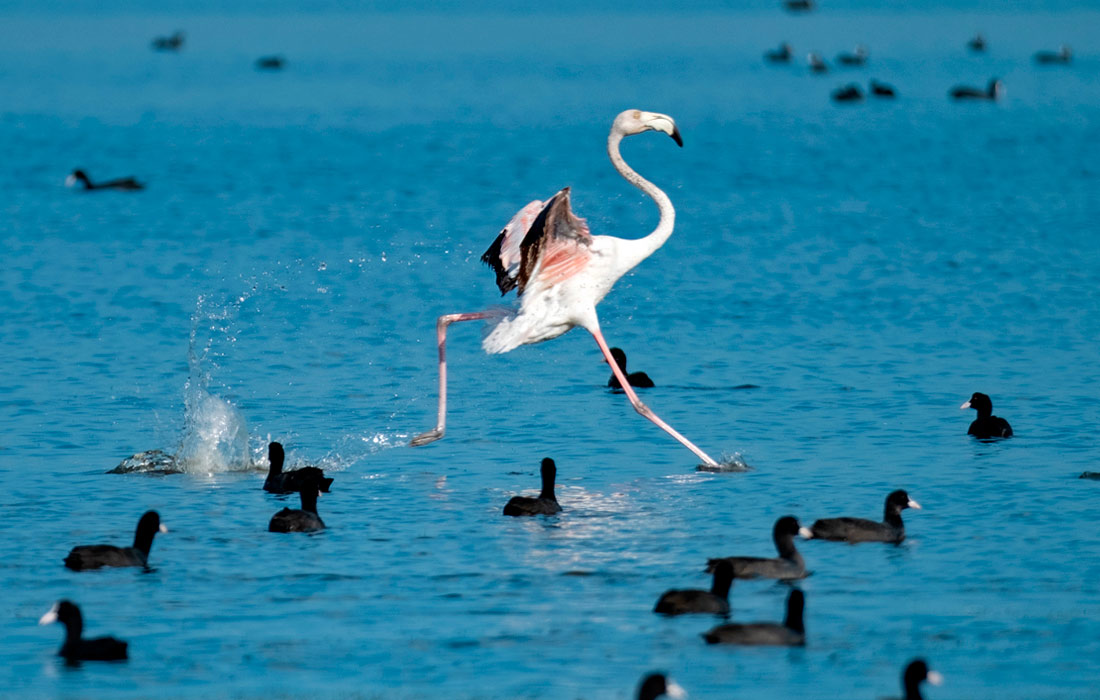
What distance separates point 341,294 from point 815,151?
950 inches

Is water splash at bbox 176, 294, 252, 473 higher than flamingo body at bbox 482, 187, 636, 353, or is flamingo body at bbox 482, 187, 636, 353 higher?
flamingo body at bbox 482, 187, 636, 353

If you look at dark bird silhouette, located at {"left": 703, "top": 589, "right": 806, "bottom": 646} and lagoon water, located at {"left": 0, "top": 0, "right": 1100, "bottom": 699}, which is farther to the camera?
lagoon water, located at {"left": 0, "top": 0, "right": 1100, "bottom": 699}

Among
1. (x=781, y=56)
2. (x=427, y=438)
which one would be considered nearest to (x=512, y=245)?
(x=427, y=438)

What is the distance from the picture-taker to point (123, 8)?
146 metres

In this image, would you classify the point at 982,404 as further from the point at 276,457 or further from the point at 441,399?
the point at 276,457

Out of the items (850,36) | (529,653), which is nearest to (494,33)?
(850,36)

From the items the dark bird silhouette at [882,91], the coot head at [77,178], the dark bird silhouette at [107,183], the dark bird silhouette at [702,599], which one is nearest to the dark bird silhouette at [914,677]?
the dark bird silhouette at [702,599]

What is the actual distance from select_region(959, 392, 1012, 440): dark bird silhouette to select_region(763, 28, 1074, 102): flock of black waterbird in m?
47.6

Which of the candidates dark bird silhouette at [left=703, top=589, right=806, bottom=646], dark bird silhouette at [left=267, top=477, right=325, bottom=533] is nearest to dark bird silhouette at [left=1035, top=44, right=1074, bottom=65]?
dark bird silhouette at [left=267, top=477, right=325, bottom=533]

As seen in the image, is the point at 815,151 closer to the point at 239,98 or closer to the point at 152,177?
the point at 152,177

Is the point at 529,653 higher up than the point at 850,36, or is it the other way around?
the point at 850,36

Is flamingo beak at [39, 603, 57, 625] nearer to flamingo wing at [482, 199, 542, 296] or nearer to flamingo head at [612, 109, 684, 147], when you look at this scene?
flamingo wing at [482, 199, 542, 296]

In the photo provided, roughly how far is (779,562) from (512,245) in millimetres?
5723

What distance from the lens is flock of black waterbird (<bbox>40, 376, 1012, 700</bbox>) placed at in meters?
11.1
